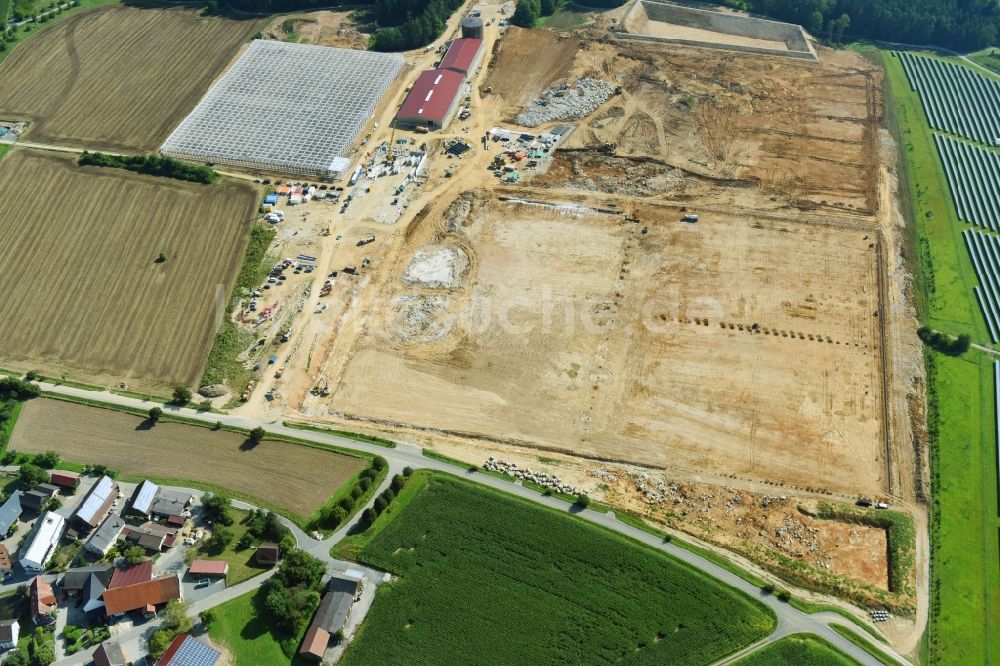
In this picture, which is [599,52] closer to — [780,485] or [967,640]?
[780,485]

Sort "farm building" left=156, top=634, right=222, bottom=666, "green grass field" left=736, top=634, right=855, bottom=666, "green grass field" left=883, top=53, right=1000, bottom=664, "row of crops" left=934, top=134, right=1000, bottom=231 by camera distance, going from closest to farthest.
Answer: "farm building" left=156, top=634, right=222, bottom=666 → "green grass field" left=736, top=634, right=855, bottom=666 → "green grass field" left=883, top=53, right=1000, bottom=664 → "row of crops" left=934, top=134, right=1000, bottom=231

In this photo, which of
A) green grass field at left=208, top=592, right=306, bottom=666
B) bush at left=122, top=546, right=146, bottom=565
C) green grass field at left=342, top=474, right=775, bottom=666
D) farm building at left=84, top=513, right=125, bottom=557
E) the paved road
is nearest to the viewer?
green grass field at left=208, top=592, right=306, bottom=666

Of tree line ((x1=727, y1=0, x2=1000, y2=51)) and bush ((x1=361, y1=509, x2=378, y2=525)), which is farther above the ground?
tree line ((x1=727, y1=0, x2=1000, y2=51))

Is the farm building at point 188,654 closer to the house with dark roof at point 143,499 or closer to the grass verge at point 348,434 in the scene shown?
the house with dark roof at point 143,499

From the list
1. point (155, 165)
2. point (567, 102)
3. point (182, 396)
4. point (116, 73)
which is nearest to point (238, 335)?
point (182, 396)

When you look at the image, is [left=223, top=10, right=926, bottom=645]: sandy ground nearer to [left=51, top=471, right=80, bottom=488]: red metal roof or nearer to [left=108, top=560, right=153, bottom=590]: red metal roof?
[left=51, top=471, right=80, bottom=488]: red metal roof

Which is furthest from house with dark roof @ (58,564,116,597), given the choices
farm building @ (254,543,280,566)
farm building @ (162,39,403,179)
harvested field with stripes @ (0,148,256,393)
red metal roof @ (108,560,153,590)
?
farm building @ (162,39,403,179)

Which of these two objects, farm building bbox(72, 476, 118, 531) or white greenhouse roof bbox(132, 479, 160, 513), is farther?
white greenhouse roof bbox(132, 479, 160, 513)
